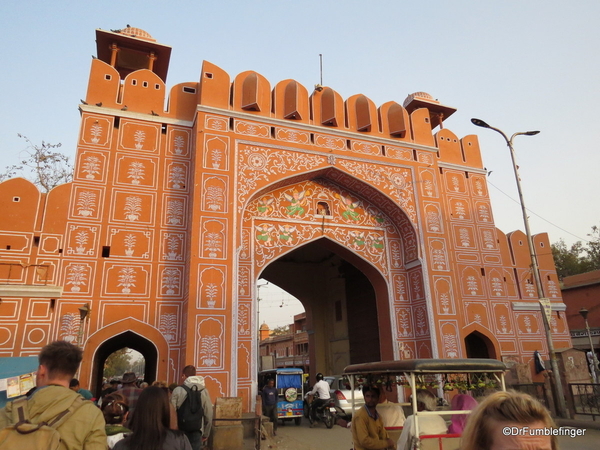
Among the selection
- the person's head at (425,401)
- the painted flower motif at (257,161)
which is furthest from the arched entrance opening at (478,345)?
the person's head at (425,401)

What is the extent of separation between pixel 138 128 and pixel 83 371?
18.5 ft

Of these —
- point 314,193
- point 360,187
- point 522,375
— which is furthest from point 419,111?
point 522,375

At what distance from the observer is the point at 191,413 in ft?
13.7

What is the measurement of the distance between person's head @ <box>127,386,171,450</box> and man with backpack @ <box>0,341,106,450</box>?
0.31m

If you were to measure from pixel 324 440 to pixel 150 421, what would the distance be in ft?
22.6

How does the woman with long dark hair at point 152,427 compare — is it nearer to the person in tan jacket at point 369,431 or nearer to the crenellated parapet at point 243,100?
the person in tan jacket at point 369,431

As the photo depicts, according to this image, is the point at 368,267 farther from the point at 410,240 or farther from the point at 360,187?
the point at 360,187

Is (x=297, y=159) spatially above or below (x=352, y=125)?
below

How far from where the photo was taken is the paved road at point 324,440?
7.05 metres

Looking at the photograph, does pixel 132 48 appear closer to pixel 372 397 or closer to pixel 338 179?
pixel 338 179

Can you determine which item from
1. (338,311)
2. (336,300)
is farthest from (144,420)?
(336,300)

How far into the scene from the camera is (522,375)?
1191 cm

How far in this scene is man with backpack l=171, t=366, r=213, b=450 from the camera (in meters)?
4.15

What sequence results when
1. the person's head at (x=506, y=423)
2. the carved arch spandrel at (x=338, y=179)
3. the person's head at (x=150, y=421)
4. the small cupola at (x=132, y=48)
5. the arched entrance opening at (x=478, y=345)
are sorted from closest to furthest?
the person's head at (x=506, y=423)
the person's head at (x=150, y=421)
the carved arch spandrel at (x=338, y=179)
the small cupola at (x=132, y=48)
the arched entrance opening at (x=478, y=345)
